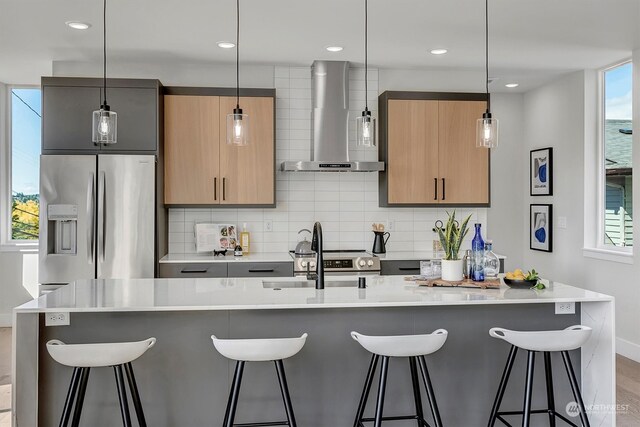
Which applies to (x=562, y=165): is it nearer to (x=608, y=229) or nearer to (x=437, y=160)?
(x=608, y=229)

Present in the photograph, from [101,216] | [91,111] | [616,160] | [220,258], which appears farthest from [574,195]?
[91,111]

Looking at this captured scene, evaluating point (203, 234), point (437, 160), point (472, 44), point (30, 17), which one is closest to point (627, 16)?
point (472, 44)

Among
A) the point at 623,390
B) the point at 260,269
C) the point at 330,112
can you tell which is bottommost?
the point at 623,390

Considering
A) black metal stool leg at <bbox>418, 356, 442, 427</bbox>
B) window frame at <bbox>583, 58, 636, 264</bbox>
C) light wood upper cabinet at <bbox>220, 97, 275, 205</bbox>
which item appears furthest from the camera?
window frame at <bbox>583, 58, 636, 264</bbox>

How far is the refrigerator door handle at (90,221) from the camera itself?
4.44m

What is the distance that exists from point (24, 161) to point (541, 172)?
5.66 metres

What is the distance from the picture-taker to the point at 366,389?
2.63m

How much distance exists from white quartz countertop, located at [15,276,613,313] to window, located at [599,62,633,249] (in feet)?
7.65

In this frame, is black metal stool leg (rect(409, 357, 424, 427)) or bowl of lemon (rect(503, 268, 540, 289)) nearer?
black metal stool leg (rect(409, 357, 424, 427))

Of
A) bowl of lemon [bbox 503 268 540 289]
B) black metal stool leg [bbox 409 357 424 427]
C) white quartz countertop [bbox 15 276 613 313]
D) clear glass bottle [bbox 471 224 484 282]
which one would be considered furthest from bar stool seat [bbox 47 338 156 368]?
bowl of lemon [bbox 503 268 540 289]

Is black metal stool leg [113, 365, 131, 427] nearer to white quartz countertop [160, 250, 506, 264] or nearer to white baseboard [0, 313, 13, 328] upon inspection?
white quartz countertop [160, 250, 506, 264]

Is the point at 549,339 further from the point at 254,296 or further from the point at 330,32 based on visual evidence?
the point at 330,32

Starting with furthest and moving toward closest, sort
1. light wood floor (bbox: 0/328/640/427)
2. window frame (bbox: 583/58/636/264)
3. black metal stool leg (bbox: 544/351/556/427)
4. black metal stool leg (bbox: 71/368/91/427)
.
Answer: window frame (bbox: 583/58/636/264) < light wood floor (bbox: 0/328/640/427) < black metal stool leg (bbox: 544/351/556/427) < black metal stool leg (bbox: 71/368/91/427)

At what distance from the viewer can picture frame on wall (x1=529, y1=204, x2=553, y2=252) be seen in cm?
585
